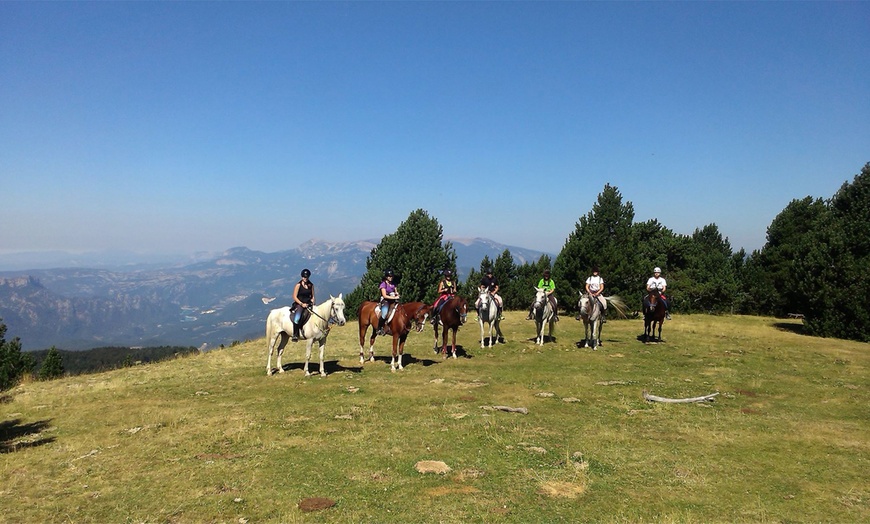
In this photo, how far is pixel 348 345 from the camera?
26.2 metres

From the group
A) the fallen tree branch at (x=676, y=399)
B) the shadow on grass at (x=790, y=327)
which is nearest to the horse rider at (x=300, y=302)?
the fallen tree branch at (x=676, y=399)

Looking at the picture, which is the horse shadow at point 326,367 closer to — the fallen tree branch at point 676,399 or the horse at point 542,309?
the horse at point 542,309

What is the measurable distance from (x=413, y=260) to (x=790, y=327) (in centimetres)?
3328

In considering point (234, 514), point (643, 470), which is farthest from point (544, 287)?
point (234, 514)

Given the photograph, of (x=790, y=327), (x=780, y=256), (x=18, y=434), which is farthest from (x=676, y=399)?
(x=780, y=256)

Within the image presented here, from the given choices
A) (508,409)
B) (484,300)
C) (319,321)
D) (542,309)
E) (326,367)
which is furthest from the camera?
(542,309)

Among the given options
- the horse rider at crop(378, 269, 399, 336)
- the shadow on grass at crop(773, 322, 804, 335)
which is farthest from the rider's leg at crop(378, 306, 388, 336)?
the shadow on grass at crop(773, 322, 804, 335)

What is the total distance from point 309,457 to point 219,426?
376 cm

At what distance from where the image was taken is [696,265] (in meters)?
54.1

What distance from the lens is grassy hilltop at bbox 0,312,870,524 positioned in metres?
7.68

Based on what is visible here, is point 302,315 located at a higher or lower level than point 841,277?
lower

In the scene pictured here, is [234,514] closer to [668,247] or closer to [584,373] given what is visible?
[584,373]

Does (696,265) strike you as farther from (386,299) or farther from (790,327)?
(386,299)

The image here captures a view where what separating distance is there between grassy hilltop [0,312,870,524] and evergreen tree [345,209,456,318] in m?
25.0
